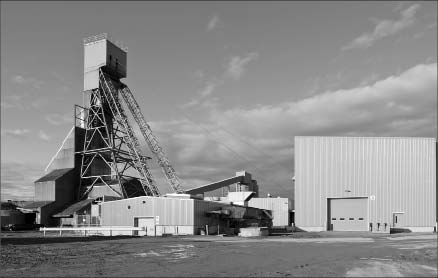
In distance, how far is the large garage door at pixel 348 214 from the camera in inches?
2039

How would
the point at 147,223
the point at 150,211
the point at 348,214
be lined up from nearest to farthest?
the point at 348,214 → the point at 150,211 → the point at 147,223

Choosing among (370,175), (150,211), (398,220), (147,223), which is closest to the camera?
(398,220)

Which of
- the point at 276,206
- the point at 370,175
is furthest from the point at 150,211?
the point at 276,206

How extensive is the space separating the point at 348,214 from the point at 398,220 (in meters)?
5.36

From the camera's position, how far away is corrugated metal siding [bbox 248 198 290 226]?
85750 millimetres

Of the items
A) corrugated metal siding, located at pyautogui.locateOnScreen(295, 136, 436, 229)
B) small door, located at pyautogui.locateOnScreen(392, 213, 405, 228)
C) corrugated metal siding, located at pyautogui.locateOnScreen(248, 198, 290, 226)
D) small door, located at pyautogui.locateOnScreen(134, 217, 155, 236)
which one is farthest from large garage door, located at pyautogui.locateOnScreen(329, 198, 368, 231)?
corrugated metal siding, located at pyautogui.locateOnScreen(248, 198, 290, 226)

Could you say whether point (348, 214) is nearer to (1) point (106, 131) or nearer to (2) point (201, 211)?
(2) point (201, 211)

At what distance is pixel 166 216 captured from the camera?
52531 mm

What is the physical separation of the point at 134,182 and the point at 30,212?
19.0 metres

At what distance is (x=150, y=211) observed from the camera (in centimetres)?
5378

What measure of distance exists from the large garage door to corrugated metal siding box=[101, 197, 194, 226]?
16.4 meters

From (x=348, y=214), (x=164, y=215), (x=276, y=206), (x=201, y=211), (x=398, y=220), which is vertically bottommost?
(x=276, y=206)

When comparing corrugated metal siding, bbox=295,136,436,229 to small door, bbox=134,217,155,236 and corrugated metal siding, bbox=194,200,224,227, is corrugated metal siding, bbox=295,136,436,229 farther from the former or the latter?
small door, bbox=134,217,155,236

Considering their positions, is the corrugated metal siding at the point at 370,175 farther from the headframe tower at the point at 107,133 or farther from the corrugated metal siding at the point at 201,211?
the headframe tower at the point at 107,133
